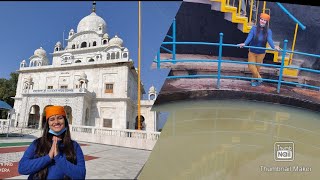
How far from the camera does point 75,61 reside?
6.76 ft

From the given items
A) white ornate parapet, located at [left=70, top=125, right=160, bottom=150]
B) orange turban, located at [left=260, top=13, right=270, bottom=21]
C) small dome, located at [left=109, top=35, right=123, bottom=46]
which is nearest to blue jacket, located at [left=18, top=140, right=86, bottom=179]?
white ornate parapet, located at [left=70, top=125, right=160, bottom=150]

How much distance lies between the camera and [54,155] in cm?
157

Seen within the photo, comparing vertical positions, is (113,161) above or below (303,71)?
below

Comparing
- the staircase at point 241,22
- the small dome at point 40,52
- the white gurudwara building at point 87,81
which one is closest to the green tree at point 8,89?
the white gurudwara building at point 87,81

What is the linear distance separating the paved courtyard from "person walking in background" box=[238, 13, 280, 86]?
1135mm

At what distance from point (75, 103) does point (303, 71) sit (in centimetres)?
197

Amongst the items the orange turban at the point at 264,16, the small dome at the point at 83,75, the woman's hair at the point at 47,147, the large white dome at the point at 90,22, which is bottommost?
the woman's hair at the point at 47,147

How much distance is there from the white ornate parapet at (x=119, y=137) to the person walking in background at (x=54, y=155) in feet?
1.15

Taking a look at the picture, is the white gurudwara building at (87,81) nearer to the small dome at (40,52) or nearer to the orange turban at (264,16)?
the small dome at (40,52)

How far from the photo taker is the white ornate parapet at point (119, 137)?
2.04 metres

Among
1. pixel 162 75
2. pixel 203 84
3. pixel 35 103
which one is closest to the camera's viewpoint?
pixel 35 103

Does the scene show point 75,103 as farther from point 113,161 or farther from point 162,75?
point 162,75

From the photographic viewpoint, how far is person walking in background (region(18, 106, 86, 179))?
1560 mm

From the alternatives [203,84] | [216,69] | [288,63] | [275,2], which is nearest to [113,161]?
[203,84]
